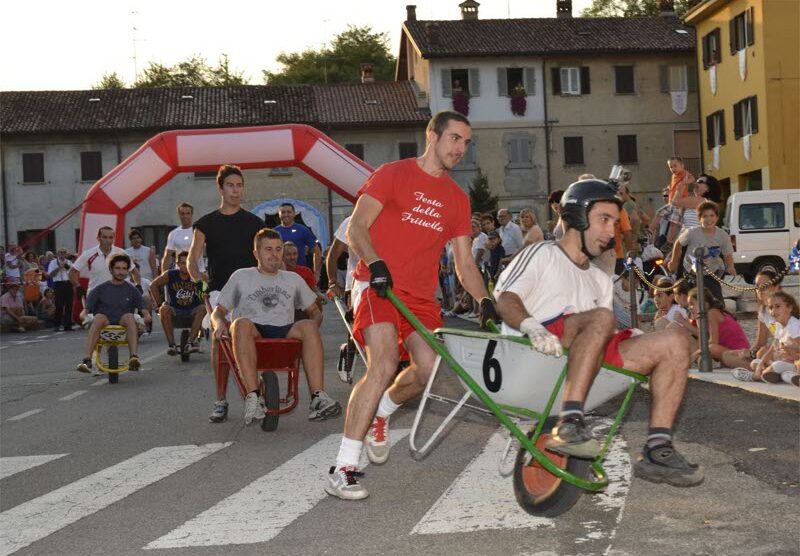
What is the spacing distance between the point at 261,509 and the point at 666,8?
62.4 metres

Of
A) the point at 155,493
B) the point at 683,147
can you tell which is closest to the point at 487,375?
the point at 155,493

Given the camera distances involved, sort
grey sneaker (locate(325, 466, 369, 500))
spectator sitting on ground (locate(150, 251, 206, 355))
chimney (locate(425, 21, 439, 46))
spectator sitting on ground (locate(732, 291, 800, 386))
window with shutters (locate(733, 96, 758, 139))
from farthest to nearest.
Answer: chimney (locate(425, 21, 439, 46)) < window with shutters (locate(733, 96, 758, 139)) < spectator sitting on ground (locate(150, 251, 206, 355)) < spectator sitting on ground (locate(732, 291, 800, 386)) < grey sneaker (locate(325, 466, 369, 500))

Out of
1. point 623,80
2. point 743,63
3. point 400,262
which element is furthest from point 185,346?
point 623,80

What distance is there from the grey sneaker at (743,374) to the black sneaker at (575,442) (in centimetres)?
614

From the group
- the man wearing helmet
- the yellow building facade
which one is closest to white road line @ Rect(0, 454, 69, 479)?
the man wearing helmet

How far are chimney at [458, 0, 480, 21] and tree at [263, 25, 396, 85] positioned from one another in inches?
730

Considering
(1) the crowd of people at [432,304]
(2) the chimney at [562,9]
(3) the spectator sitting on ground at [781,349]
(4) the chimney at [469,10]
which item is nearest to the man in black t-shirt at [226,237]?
(1) the crowd of people at [432,304]

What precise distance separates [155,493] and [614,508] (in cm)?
269

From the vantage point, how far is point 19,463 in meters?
9.21

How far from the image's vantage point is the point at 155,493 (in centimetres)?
752

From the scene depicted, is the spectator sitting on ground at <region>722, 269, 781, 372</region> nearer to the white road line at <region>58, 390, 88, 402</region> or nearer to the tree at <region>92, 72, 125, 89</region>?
the white road line at <region>58, 390, 88, 402</region>

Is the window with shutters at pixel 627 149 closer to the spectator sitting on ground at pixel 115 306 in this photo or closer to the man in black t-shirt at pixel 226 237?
the spectator sitting on ground at pixel 115 306

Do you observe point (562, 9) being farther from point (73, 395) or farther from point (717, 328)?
point (73, 395)

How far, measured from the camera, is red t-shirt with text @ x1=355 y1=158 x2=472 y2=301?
7.02m
